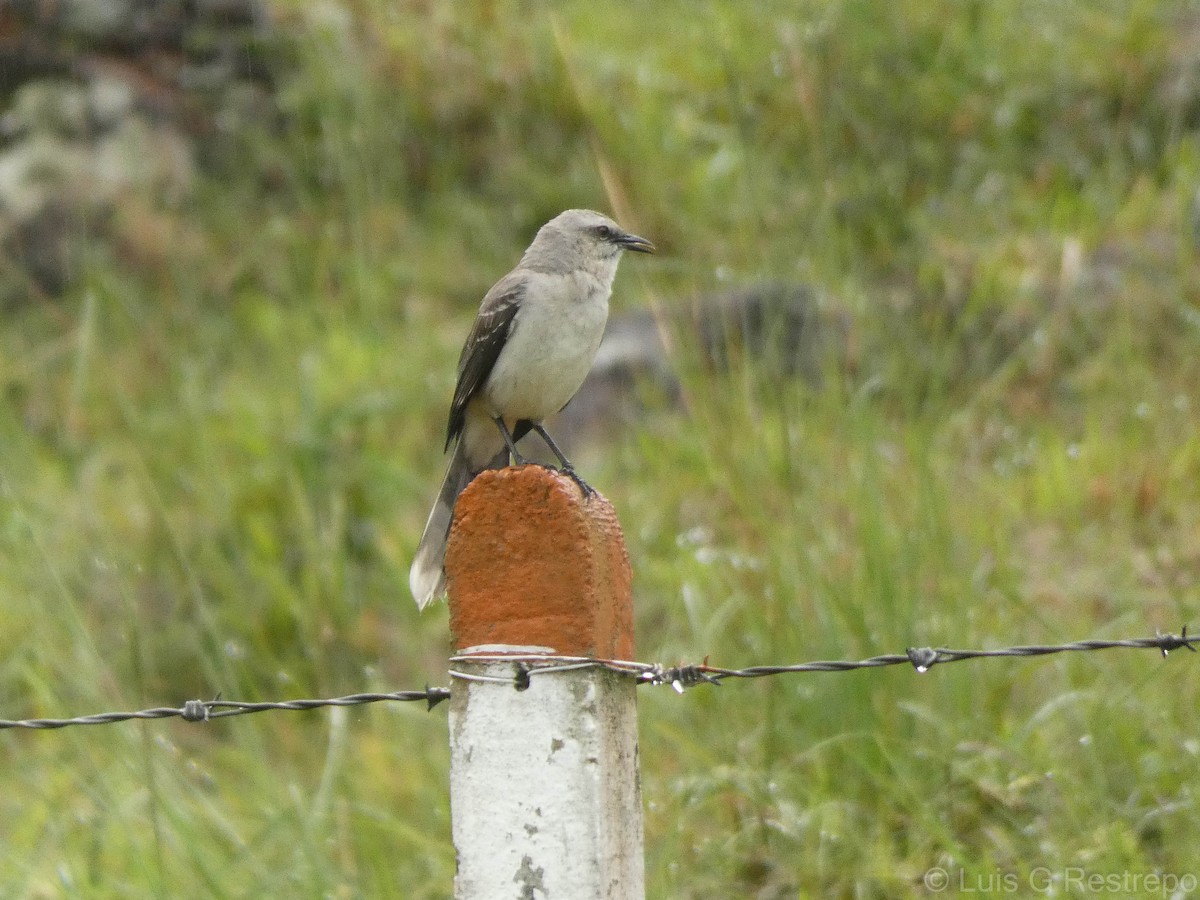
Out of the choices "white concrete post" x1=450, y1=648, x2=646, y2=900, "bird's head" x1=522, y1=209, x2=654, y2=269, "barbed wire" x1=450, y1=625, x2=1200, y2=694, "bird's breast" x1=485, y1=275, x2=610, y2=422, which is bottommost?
"white concrete post" x1=450, y1=648, x2=646, y2=900

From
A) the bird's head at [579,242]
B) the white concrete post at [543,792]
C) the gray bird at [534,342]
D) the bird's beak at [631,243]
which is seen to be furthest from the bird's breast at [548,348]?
the white concrete post at [543,792]

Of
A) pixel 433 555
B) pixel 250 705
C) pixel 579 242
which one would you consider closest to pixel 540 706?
pixel 250 705

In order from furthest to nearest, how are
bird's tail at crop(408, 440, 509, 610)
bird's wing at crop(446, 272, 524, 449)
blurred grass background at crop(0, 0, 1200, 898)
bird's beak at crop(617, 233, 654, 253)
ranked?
1. bird's beak at crop(617, 233, 654, 253)
2. bird's wing at crop(446, 272, 524, 449)
3. blurred grass background at crop(0, 0, 1200, 898)
4. bird's tail at crop(408, 440, 509, 610)

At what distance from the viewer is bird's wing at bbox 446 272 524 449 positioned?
459 centimetres

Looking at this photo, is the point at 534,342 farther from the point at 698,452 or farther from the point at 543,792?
the point at 698,452

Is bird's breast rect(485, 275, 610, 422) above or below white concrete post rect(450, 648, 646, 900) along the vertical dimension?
above

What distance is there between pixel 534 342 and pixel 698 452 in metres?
2.61

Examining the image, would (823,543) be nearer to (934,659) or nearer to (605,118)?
(934,659)

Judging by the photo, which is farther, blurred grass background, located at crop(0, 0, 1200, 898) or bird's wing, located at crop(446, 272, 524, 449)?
bird's wing, located at crop(446, 272, 524, 449)

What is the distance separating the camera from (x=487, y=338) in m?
4.59

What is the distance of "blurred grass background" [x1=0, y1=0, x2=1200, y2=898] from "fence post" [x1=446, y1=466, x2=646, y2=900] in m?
1.55

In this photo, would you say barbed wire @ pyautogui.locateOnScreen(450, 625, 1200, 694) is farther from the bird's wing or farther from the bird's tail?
the bird's wing

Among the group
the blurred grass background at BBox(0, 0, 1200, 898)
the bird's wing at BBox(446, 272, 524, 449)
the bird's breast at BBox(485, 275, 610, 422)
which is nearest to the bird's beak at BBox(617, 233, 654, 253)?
the blurred grass background at BBox(0, 0, 1200, 898)

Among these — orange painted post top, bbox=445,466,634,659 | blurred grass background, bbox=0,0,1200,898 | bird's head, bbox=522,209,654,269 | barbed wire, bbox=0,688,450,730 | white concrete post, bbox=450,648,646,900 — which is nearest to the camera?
white concrete post, bbox=450,648,646,900
